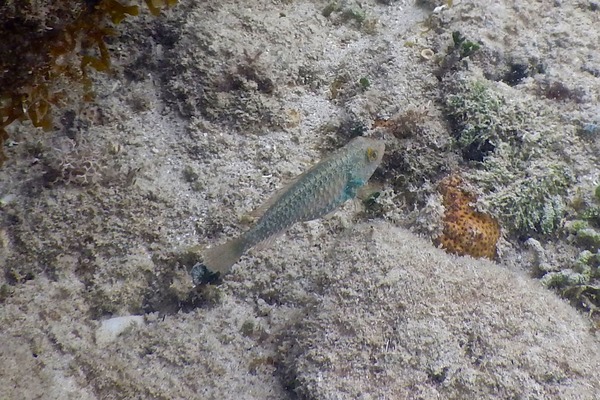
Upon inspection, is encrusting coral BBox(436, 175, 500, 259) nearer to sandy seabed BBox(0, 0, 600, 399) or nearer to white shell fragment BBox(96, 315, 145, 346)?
sandy seabed BBox(0, 0, 600, 399)

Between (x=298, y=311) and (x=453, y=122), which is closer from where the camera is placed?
(x=298, y=311)

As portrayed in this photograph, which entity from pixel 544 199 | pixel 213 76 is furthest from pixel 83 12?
pixel 544 199

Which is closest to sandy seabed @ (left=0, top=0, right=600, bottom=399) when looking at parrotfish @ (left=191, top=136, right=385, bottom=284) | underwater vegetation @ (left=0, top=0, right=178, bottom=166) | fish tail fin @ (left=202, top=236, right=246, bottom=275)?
underwater vegetation @ (left=0, top=0, right=178, bottom=166)

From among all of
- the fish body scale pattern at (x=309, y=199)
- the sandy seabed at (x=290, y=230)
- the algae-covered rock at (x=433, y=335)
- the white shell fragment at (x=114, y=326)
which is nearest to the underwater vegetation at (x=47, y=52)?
the sandy seabed at (x=290, y=230)

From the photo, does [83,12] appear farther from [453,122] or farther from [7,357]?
[453,122]

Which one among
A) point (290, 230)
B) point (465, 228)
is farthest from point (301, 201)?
point (465, 228)

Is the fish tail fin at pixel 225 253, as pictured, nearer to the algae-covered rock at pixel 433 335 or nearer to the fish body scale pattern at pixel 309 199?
the fish body scale pattern at pixel 309 199

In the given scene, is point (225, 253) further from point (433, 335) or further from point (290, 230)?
point (433, 335)

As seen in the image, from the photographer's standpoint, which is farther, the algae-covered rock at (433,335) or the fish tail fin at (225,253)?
the fish tail fin at (225,253)
